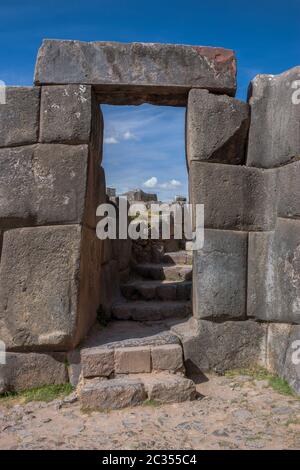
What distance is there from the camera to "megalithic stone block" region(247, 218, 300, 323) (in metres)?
4.60

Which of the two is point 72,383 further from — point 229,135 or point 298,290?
point 229,135

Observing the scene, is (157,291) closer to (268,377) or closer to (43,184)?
(268,377)

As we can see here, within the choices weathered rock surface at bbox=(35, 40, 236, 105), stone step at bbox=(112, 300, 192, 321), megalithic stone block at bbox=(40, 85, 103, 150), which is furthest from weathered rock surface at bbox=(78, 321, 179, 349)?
weathered rock surface at bbox=(35, 40, 236, 105)

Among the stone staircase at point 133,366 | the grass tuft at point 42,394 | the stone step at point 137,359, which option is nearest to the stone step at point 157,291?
the stone staircase at point 133,366

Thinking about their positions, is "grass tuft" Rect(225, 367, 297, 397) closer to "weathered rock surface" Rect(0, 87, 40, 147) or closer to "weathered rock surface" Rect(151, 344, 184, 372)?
"weathered rock surface" Rect(151, 344, 184, 372)

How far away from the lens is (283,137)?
4836 mm

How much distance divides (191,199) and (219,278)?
2.98 ft

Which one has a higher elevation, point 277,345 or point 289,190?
point 289,190

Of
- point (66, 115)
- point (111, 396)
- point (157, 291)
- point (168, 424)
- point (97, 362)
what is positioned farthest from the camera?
point (157, 291)

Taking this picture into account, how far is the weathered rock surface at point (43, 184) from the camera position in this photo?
185 inches

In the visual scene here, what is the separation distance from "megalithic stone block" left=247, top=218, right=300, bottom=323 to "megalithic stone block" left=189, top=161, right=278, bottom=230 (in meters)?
0.20

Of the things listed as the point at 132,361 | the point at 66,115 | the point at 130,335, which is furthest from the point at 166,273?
the point at 66,115

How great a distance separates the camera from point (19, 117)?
4.75m

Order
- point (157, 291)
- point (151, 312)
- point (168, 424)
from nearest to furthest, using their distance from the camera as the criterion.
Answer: point (168, 424) → point (151, 312) → point (157, 291)
